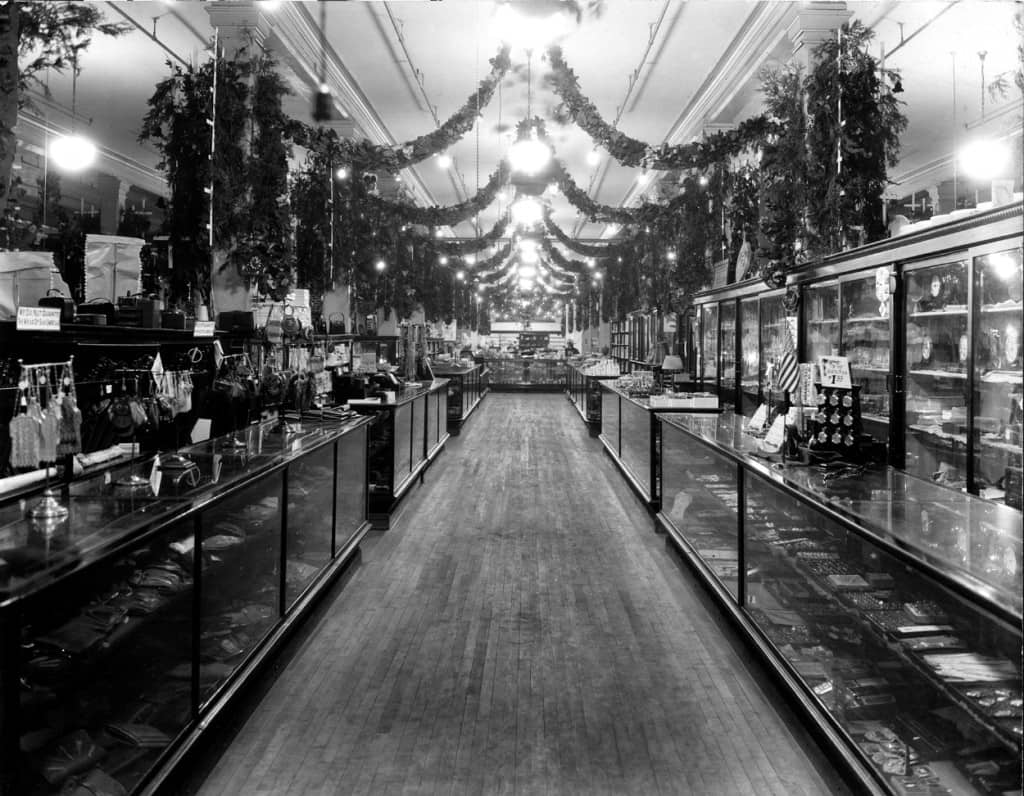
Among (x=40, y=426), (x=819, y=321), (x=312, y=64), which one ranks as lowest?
(x=40, y=426)

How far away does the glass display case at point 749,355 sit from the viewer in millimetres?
8336

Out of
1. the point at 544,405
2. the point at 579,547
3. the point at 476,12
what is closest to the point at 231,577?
the point at 579,547

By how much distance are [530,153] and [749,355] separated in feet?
10.9

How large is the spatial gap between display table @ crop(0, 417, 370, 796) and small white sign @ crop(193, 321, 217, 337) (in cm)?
72

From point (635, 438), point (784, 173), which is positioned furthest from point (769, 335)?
point (784, 173)

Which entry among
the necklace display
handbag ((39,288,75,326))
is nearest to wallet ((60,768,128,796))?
the necklace display

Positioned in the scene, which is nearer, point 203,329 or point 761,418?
point 203,329

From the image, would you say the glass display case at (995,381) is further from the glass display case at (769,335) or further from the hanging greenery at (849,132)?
the glass display case at (769,335)

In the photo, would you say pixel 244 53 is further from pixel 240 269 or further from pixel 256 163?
pixel 240 269

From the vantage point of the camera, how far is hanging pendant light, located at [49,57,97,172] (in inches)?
138

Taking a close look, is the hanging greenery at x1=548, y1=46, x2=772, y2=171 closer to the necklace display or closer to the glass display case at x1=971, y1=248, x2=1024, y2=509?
the glass display case at x1=971, y1=248, x2=1024, y2=509

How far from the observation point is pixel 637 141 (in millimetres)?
6824

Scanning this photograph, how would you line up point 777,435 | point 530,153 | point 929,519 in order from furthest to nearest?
point 530,153, point 777,435, point 929,519

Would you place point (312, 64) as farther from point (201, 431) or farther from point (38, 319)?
point (38, 319)
